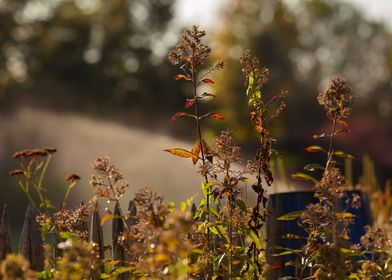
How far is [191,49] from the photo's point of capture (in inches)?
113

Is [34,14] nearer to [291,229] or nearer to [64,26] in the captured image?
[64,26]

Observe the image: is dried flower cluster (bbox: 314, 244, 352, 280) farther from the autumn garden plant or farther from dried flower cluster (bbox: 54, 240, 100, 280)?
dried flower cluster (bbox: 54, 240, 100, 280)

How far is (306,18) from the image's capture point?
42.7 meters

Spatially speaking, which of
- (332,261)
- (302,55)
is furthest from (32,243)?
(302,55)

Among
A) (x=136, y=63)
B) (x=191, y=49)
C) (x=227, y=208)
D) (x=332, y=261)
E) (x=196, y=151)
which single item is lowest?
(x=332, y=261)

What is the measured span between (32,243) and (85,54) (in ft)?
95.1

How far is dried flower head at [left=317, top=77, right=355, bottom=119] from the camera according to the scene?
288 centimetres

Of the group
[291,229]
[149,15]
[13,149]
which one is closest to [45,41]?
[149,15]

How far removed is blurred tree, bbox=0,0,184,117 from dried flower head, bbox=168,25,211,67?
92.9 ft

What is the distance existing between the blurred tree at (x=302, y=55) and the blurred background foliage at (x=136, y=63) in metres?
0.06

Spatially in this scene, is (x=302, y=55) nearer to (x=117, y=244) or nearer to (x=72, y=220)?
(x=117, y=244)

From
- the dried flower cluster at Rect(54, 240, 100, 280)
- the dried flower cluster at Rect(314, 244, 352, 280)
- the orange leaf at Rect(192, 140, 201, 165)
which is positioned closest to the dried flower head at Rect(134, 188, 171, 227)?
the dried flower cluster at Rect(54, 240, 100, 280)

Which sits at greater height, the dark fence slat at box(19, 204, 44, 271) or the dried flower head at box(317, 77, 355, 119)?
the dried flower head at box(317, 77, 355, 119)

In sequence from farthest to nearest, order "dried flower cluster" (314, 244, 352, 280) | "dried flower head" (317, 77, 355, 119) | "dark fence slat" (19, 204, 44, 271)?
"dark fence slat" (19, 204, 44, 271)
"dried flower head" (317, 77, 355, 119)
"dried flower cluster" (314, 244, 352, 280)
